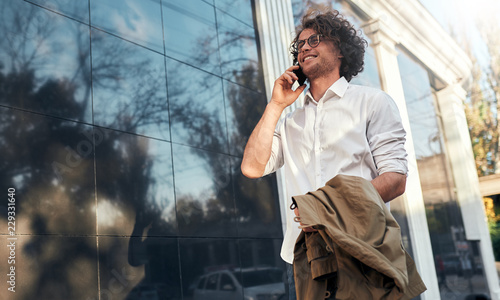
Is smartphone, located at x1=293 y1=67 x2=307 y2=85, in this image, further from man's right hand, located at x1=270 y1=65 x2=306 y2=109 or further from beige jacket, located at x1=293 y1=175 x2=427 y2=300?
beige jacket, located at x1=293 y1=175 x2=427 y2=300

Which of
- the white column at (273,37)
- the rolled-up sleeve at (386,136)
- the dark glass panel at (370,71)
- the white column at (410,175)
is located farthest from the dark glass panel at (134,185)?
the white column at (410,175)

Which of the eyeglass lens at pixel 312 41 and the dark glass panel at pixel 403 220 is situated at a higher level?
the eyeglass lens at pixel 312 41

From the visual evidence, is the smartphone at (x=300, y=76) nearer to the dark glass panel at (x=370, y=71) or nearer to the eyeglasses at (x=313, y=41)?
the eyeglasses at (x=313, y=41)

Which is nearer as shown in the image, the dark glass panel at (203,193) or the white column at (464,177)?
the dark glass panel at (203,193)

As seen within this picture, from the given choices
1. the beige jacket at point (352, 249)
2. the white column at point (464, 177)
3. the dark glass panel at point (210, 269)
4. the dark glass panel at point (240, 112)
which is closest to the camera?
the beige jacket at point (352, 249)

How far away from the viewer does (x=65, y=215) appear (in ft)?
14.1

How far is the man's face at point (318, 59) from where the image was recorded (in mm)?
2176

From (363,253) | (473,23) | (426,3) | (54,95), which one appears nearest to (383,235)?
(363,253)

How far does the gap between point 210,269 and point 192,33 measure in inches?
112

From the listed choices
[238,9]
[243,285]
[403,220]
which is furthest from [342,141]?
[403,220]

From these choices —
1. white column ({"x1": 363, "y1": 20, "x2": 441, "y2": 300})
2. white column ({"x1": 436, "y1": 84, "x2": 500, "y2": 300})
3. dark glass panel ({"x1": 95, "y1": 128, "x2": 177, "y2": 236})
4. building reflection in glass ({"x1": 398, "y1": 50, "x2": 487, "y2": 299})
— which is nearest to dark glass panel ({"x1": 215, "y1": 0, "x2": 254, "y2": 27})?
dark glass panel ({"x1": 95, "y1": 128, "x2": 177, "y2": 236})

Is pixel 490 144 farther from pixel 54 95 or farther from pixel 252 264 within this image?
pixel 54 95

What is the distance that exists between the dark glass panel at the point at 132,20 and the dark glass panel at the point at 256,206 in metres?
1.79

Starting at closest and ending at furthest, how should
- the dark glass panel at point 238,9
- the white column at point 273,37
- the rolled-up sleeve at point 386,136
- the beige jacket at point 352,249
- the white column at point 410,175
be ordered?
the beige jacket at point 352,249, the rolled-up sleeve at point 386,136, the dark glass panel at point 238,9, the white column at point 273,37, the white column at point 410,175
